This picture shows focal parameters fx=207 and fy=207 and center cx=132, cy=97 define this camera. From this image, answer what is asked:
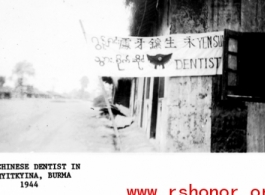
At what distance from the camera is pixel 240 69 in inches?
138

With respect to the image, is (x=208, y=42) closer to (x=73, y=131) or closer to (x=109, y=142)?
(x=109, y=142)

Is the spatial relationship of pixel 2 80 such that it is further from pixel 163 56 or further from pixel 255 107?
pixel 255 107

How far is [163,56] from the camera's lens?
3.48 m

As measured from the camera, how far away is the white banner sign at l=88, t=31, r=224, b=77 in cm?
346

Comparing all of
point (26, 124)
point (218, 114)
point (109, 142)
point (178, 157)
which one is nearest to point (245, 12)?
point (218, 114)

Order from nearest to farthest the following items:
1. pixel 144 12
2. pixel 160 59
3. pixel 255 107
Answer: pixel 160 59, pixel 255 107, pixel 144 12

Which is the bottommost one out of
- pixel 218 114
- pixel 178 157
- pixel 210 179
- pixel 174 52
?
pixel 210 179

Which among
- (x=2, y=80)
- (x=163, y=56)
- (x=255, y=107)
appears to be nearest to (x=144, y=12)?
(x=163, y=56)

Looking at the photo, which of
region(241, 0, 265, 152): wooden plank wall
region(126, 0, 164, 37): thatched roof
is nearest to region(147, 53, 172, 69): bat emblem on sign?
region(126, 0, 164, 37): thatched roof

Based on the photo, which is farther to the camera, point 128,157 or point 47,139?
point 47,139

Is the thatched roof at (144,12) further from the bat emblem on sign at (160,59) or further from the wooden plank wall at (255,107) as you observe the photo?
the wooden plank wall at (255,107)

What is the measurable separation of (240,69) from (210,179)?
1869 mm

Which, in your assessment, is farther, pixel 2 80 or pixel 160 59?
pixel 2 80

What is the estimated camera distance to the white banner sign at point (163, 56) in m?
3.46
